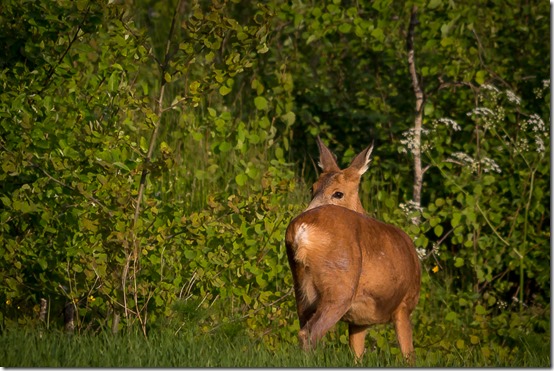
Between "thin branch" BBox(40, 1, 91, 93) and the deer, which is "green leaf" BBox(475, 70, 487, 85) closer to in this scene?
the deer

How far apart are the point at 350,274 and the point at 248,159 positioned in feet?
12.5

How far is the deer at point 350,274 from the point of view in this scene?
6.11 metres

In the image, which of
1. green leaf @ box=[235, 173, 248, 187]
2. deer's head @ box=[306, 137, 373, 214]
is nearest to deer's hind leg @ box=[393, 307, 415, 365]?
deer's head @ box=[306, 137, 373, 214]

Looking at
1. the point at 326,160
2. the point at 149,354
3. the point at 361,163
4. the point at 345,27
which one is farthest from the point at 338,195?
the point at 149,354

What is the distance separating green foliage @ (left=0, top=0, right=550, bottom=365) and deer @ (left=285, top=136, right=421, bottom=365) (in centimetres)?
56

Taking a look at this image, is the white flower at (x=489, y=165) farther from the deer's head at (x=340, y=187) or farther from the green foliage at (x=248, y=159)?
the deer's head at (x=340, y=187)

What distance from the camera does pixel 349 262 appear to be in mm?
6137

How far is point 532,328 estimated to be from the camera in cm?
955

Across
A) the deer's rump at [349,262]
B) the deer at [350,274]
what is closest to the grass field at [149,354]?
the deer at [350,274]

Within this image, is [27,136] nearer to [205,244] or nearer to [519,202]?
[205,244]

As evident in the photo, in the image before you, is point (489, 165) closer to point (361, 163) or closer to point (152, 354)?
point (361, 163)

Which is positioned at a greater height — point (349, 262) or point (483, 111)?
point (349, 262)

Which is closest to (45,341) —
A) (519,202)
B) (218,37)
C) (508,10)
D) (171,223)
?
(171,223)

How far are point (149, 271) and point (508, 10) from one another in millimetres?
4495
